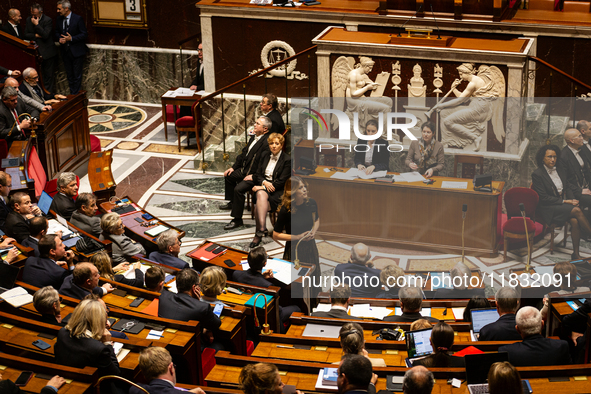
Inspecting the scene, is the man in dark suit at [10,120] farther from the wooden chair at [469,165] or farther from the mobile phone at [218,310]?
the wooden chair at [469,165]

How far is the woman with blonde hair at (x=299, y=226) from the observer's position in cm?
616

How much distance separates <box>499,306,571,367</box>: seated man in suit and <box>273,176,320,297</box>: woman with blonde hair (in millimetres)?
2185

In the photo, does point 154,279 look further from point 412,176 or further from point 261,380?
point 412,176

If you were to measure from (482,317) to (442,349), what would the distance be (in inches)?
34.3

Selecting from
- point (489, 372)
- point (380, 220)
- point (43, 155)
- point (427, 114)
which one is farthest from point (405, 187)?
point (43, 155)

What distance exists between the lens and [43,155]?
321 inches

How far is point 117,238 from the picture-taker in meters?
6.16

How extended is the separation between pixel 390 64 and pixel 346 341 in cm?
449

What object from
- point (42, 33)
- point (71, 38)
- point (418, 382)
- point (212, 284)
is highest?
point (42, 33)

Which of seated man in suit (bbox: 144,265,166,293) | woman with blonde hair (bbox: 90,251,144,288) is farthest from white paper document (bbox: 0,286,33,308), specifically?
seated man in suit (bbox: 144,265,166,293)

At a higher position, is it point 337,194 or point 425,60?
point 425,60

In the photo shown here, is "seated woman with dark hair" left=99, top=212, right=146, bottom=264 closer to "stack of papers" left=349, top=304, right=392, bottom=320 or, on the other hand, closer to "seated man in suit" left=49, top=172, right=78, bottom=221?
"seated man in suit" left=49, top=172, right=78, bottom=221

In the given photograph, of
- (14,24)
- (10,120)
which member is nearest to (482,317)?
(10,120)

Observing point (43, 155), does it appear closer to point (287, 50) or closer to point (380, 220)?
point (287, 50)
